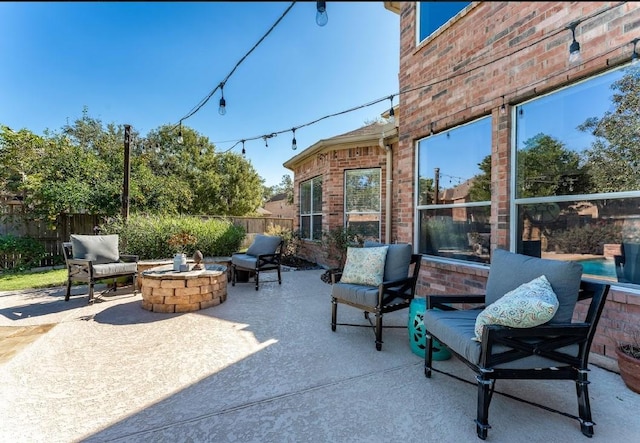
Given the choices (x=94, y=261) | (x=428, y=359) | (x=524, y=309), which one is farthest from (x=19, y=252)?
(x=524, y=309)

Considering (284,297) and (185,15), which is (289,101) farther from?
(185,15)

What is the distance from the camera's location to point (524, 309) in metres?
1.87

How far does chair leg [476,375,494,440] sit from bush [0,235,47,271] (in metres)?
9.24

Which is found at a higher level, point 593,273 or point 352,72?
point 352,72

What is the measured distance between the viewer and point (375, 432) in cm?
183

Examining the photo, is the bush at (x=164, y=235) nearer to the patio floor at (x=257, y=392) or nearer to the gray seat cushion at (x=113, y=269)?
the gray seat cushion at (x=113, y=269)

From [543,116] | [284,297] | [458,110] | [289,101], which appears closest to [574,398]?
[543,116]

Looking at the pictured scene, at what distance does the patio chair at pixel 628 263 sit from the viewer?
256 cm

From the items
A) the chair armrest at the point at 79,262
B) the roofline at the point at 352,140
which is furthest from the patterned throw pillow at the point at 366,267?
the chair armrest at the point at 79,262

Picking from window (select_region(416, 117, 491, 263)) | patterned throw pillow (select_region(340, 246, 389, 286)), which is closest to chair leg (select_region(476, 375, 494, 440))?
patterned throw pillow (select_region(340, 246, 389, 286))

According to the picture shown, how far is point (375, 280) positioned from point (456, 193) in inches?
71.5

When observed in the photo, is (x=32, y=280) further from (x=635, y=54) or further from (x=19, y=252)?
(x=635, y=54)

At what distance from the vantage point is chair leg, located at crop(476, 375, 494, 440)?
5.85 ft

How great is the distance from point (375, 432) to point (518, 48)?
3.91 m
